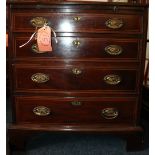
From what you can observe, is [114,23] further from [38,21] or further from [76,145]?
[76,145]

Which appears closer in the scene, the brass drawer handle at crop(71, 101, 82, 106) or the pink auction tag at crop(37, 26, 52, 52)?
the pink auction tag at crop(37, 26, 52, 52)

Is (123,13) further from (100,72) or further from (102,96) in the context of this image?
(102,96)

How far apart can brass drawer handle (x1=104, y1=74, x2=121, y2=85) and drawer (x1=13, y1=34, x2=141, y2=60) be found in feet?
0.39

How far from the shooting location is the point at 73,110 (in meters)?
1.44

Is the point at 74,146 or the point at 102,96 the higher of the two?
the point at 102,96

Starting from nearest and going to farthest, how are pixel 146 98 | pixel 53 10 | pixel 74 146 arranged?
pixel 53 10 → pixel 74 146 → pixel 146 98

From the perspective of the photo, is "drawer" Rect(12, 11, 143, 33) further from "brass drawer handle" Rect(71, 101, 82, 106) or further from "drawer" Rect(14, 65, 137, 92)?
"brass drawer handle" Rect(71, 101, 82, 106)

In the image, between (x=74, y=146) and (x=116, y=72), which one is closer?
(x=116, y=72)

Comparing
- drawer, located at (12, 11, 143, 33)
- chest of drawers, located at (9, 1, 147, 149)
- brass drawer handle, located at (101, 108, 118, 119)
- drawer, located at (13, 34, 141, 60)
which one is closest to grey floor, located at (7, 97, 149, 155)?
chest of drawers, located at (9, 1, 147, 149)

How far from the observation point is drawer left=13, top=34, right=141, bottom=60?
4.42ft

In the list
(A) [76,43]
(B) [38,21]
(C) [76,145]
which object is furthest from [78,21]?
(C) [76,145]

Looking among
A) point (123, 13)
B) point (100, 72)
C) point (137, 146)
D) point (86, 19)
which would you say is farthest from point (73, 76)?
point (137, 146)

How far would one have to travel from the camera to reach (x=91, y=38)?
1355 mm
